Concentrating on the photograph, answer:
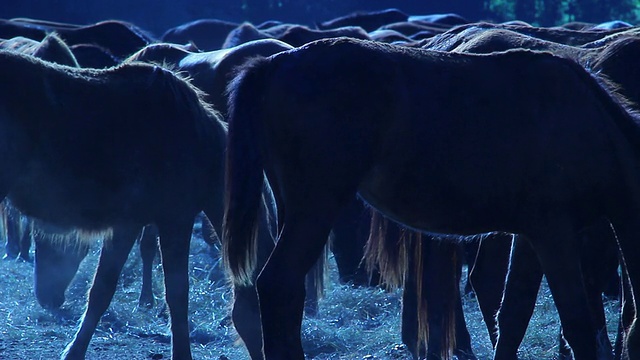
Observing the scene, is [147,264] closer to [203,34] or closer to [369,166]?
[369,166]

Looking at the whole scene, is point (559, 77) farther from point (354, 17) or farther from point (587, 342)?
point (354, 17)

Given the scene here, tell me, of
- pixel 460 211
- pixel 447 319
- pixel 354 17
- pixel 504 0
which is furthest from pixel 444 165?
pixel 504 0

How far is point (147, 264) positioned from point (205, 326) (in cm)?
131

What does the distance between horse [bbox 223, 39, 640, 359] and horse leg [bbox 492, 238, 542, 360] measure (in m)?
0.38

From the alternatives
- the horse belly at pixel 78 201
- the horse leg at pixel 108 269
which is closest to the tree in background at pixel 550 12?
the horse leg at pixel 108 269

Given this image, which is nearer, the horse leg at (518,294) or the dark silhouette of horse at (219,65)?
the horse leg at (518,294)

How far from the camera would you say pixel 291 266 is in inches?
141

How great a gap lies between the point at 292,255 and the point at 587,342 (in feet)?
4.34

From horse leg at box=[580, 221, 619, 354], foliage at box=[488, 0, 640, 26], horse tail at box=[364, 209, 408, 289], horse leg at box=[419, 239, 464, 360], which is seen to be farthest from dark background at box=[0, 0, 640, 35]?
horse leg at box=[580, 221, 619, 354]

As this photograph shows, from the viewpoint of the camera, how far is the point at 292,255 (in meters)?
3.58

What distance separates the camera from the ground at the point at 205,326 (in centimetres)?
586

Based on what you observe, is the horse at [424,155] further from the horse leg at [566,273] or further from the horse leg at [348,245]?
the horse leg at [348,245]

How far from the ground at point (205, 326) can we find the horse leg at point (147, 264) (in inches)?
3.2

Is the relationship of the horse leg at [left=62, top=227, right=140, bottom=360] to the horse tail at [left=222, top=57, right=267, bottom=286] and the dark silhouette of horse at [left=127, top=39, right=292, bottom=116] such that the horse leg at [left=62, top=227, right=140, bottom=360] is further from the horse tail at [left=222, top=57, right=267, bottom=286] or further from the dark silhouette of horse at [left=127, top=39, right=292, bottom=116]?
the dark silhouette of horse at [left=127, top=39, right=292, bottom=116]
